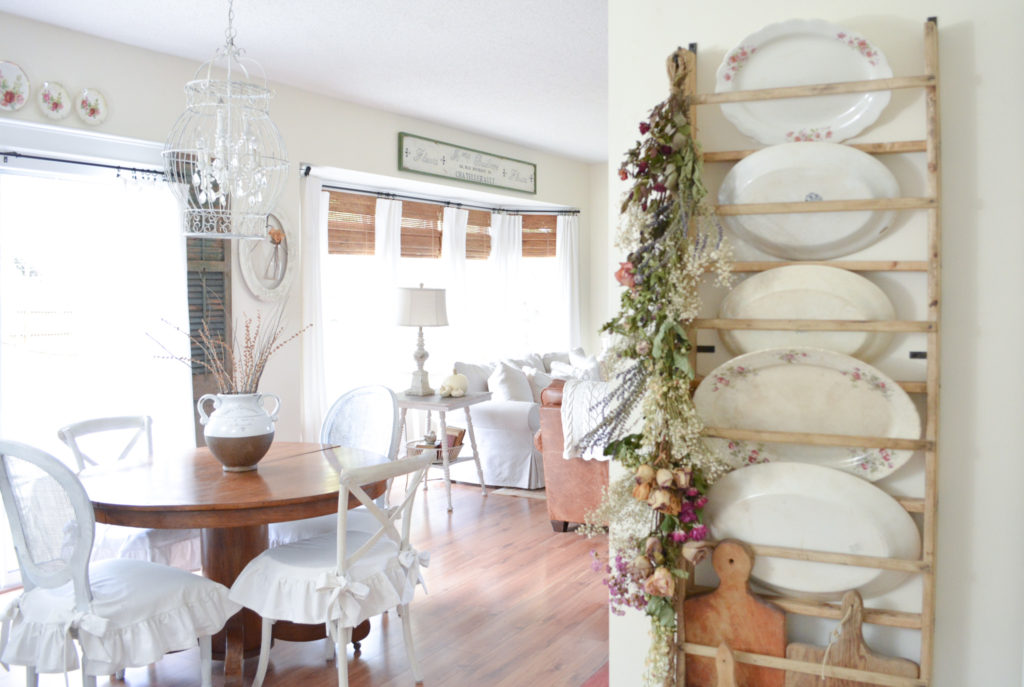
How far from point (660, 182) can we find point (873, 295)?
20.5 inches

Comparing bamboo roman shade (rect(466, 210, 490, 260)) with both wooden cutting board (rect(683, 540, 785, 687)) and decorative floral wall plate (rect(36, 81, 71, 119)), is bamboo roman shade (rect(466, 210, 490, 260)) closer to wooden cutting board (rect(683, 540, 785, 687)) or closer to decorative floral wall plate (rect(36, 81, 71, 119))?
decorative floral wall plate (rect(36, 81, 71, 119))

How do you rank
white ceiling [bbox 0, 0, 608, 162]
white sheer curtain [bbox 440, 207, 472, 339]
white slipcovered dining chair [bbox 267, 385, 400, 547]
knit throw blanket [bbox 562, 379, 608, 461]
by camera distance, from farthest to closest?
white sheer curtain [bbox 440, 207, 472, 339] → knit throw blanket [bbox 562, 379, 608, 461] → white slipcovered dining chair [bbox 267, 385, 400, 547] → white ceiling [bbox 0, 0, 608, 162]

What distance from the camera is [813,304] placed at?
1853 millimetres

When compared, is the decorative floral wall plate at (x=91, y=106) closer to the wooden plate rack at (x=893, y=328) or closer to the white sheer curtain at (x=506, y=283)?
the wooden plate rack at (x=893, y=328)

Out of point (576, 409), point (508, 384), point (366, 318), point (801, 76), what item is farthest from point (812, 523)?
point (366, 318)

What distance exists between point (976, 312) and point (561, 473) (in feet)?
9.67

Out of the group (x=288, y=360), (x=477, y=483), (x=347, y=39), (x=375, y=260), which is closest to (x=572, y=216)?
(x=375, y=260)

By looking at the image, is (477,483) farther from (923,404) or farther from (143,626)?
(923,404)

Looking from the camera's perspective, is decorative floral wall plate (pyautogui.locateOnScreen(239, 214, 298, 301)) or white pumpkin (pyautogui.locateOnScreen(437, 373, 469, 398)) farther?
white pumpkin (pyautogui.locateOnScreen(437, 373, 469, 398))

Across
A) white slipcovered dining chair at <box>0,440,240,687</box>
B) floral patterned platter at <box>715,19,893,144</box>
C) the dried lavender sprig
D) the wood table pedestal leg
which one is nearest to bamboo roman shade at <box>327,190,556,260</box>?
the wood table pedestal leg

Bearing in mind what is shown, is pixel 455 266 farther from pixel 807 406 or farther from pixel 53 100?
pixel 807 406

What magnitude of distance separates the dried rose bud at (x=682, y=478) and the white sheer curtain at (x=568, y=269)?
6321 mm

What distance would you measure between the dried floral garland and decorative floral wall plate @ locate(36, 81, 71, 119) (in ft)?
9.94

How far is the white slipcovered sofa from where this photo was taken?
5.66 meters
